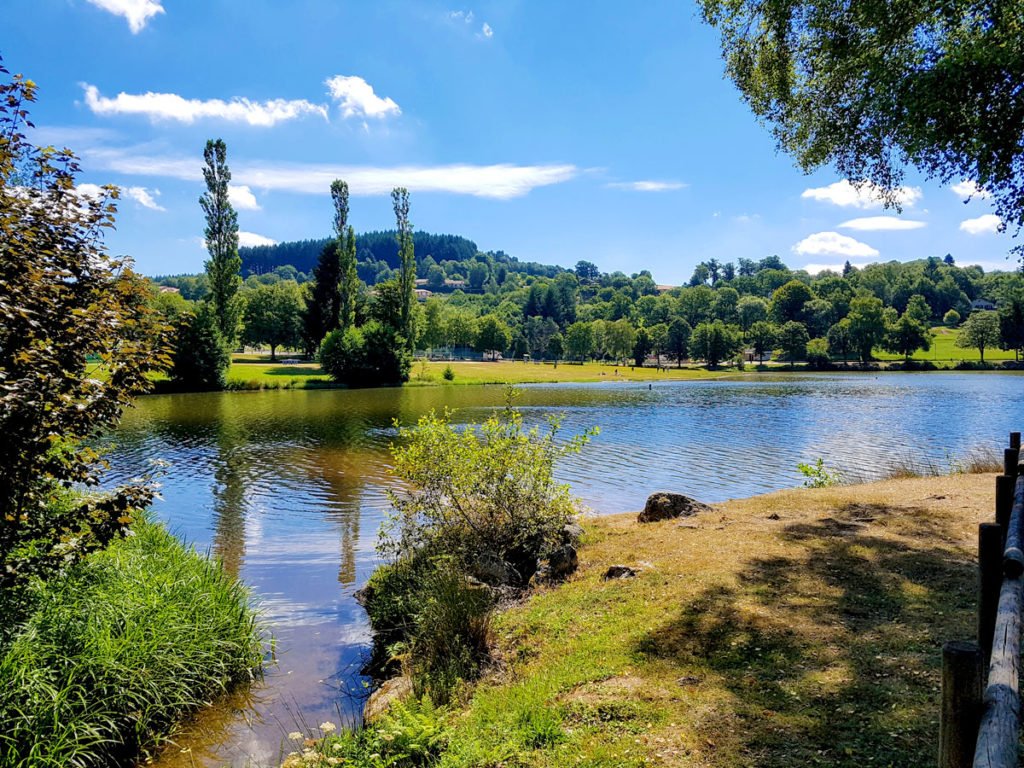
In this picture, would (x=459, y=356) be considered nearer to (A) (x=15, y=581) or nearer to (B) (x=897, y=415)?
(B) (x=897, y=415)

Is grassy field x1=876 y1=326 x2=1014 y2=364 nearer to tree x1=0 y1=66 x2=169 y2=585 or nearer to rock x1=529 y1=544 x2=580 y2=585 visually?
rock x1=529 y1=544 x2=580 y2=585

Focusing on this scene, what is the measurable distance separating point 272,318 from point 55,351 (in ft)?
293

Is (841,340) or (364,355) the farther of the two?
(841,340)

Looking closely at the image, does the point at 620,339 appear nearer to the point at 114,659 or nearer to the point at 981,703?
the point at 114,659

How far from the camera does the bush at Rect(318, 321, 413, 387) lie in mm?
60688

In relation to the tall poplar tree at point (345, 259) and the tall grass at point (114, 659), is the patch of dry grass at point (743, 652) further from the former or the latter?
the tall poplar tree at point (345, 259)

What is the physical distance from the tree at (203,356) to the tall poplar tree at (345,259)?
44.0 ft

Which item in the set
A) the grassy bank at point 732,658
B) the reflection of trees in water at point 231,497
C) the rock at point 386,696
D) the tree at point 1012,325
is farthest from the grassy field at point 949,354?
the rock at point 386,696

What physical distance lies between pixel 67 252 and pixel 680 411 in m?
41.1

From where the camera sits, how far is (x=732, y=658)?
5734mm

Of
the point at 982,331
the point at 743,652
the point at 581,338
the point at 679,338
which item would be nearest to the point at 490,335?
the point at 581,338

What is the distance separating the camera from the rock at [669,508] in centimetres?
1251

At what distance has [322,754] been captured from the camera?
5113 millimetres

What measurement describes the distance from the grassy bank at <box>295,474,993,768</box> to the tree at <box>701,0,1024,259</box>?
632cm
